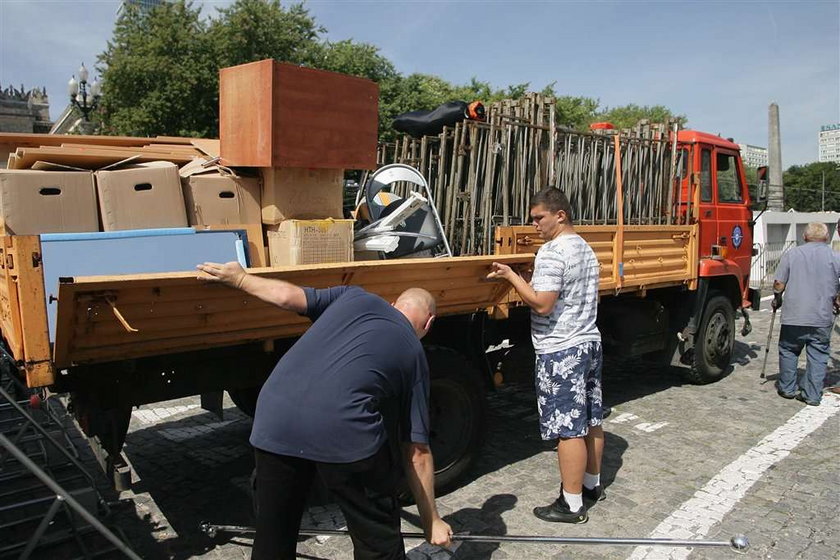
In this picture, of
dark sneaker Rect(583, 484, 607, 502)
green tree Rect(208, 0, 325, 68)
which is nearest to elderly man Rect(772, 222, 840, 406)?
dark sneaker Rect(583, 484, 607, 502)

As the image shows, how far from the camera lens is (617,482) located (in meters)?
4.47

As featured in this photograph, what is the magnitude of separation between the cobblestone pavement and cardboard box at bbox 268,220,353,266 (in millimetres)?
1636

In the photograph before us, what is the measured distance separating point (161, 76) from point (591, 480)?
701 inches

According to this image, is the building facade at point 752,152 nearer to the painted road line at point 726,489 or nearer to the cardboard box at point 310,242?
the painted road line at point 726,489

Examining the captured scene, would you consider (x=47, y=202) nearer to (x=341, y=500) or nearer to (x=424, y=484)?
(x=341, y=500)

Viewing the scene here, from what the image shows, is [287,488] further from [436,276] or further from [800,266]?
[800,266]

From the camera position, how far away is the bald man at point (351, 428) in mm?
2244

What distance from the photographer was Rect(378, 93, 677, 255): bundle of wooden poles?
5035mm

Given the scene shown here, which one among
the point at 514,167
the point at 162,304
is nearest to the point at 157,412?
the point at 162,304

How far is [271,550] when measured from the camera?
2451 millimetres

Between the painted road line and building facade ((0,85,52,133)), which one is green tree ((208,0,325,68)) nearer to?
the painted road line

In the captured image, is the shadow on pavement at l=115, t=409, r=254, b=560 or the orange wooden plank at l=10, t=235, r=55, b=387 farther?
the shadow on pavement at l=115, t=409, r=254, b=560

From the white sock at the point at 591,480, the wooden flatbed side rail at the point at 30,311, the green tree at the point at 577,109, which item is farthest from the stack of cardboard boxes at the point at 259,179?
the green tree at the point at 577,109

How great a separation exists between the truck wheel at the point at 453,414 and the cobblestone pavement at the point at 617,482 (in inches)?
8.7
